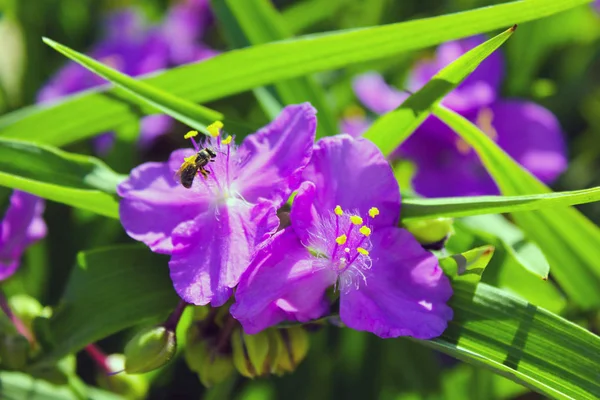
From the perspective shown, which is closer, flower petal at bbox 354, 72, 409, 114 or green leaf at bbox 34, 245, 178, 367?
green leaf at bbox 34, 245, 178, 367

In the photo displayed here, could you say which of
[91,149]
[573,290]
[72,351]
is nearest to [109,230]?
[91,149]

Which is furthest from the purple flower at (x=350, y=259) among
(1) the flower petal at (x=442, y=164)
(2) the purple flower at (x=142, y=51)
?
(2) the purple flower at (x=142, y=51)

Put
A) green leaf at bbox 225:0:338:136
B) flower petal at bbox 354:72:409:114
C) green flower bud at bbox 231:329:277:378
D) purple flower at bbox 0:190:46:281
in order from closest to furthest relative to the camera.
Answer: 1. green flower bud at bbox 231:329:277:378
2. purple flower at bbox 0:190:46:281
3. green leaf at bbox 225:0:338:136
4. flower petal at bbox 354:72:409:114

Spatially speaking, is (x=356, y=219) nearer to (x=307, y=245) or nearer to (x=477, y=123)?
(x=307, y=245)

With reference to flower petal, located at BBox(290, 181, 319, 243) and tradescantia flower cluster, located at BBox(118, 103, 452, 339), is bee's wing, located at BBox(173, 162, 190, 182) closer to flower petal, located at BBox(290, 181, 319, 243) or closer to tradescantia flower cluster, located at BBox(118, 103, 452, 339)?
tradescantia flower cluster, located at BBox(118, 103, 452, 339)

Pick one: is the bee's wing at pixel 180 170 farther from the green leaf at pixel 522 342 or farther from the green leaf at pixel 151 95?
the green leaf at pixel 522 342

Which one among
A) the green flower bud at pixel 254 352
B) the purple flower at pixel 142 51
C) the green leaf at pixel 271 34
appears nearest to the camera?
the green flower bud at pixel 254 352

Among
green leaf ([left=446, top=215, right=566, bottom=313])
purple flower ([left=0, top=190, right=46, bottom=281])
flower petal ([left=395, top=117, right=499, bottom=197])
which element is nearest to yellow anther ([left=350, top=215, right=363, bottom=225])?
green leaf ([left=446, top=215, right=566, bottom=313])
